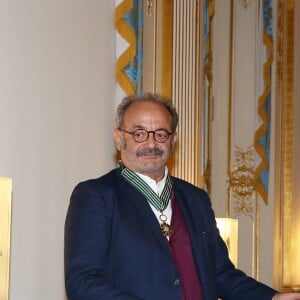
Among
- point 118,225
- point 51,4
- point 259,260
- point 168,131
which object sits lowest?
point 259,260

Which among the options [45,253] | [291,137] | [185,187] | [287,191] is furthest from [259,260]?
[185,187]

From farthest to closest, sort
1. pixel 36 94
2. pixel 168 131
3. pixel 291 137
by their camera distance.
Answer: pixel 291 137, pixel 36 94, pixel 168 131

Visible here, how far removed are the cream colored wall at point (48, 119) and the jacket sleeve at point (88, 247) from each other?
0.82 m

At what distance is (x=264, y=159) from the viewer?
7.55 meters

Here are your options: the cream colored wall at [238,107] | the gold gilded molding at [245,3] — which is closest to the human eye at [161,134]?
the cream colored wall at [238,107]

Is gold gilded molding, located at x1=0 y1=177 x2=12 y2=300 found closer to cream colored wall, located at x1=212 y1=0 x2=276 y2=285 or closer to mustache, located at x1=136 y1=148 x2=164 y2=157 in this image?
mustache, located at x1=136 y1=148 x2=164 y2=157

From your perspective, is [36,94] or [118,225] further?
[36,94]

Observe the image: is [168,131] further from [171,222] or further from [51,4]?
[51,4]

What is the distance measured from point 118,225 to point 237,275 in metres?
0.55

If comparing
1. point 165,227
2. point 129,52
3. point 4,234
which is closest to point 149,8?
point 129,52

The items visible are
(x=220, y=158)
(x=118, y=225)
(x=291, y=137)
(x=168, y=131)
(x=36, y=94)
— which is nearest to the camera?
(x=118, y=225)

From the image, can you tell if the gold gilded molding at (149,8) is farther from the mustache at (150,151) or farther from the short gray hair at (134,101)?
the mustache at (150,151)

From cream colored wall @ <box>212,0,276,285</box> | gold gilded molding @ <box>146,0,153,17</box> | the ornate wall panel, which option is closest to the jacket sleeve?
the ornate wall panel

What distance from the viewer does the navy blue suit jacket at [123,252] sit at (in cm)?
273
